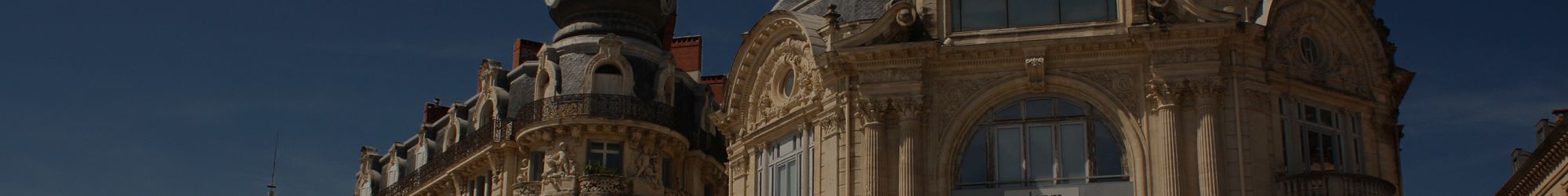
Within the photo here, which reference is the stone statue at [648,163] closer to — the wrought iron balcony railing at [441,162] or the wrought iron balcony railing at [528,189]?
the wrought iron balcony railing at [528,189]

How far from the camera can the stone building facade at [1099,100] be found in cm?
3703

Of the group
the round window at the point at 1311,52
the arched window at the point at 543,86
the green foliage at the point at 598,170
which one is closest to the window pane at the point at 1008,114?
the round window at the point at 1311,52

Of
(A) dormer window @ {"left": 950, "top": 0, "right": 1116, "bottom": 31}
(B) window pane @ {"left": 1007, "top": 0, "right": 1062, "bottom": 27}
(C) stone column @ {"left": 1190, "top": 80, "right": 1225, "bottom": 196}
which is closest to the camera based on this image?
(C) stone column @ {"left": 1190, "top": 80, "right": 1225, "bottom": 196}

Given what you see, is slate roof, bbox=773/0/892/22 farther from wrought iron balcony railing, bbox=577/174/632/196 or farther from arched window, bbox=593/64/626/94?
arched window, bbox=593/64/626/94

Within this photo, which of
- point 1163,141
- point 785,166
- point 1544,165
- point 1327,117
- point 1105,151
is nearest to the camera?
point 1163,141

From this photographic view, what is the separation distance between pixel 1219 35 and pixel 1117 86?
1794 mm

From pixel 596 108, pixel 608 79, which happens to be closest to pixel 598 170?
pixel 596 108

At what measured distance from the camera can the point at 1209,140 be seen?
36625mm

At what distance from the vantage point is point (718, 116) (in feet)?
145

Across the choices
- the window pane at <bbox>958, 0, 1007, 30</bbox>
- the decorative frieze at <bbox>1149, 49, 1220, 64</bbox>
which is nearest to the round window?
the decorative frieze at <bbox>1149, 49, 1220, 64</bbox>

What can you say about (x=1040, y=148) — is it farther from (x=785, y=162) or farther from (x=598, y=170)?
(x=598, y=170)

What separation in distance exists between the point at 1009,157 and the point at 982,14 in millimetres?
2397

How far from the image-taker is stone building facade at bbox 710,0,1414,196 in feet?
121

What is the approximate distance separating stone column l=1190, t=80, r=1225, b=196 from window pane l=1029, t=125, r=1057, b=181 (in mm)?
2358
